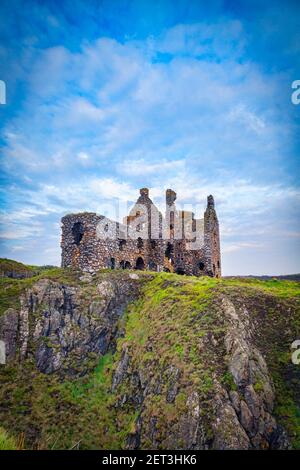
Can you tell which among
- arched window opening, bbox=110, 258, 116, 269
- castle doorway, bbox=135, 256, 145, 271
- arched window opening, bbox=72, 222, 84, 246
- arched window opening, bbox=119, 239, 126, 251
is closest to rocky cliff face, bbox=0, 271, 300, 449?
arched window opening, bbox=110, 258, 116, 269

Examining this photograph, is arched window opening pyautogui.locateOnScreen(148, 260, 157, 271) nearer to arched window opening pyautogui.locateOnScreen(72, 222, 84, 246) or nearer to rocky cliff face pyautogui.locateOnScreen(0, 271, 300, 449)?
arched window opening pyautogui.locateOnScreen(72, 222, 84, 246)

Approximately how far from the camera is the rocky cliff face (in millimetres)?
14633

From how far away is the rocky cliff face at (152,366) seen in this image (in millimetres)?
14633

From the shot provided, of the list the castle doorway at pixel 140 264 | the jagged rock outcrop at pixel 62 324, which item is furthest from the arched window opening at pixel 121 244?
the jagged rock outcrop at pixel 62 324

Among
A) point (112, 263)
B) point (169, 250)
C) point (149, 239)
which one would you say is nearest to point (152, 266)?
point (149, 239)

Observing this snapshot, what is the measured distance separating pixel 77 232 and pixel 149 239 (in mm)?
12310

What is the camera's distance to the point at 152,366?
19047 mm

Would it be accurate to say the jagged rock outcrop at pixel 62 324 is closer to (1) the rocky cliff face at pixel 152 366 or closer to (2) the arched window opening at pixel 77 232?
(1) the rocky cliff face at pixel 152 366

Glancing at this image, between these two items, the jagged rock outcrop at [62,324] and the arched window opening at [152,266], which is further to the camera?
the arched window opening at [152,266]

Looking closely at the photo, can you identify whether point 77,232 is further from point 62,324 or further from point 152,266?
point 152,266

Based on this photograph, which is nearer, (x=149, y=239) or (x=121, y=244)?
(x=121, y=244)

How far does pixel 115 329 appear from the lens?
24906 millimetres

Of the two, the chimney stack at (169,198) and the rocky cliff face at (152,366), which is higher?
the chimney stack at (169,198)

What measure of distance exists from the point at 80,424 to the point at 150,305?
10.1 m
